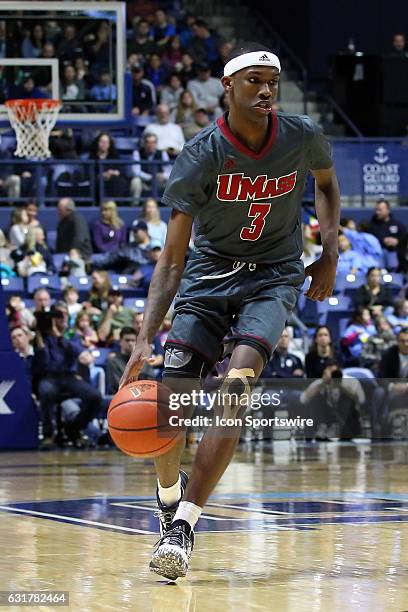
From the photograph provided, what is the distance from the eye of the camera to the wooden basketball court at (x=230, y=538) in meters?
5.36

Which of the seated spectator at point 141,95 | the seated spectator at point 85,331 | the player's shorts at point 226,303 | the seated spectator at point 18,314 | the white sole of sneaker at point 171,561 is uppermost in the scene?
the seated spectator at point 141,95

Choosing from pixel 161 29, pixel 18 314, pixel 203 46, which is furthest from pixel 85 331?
pixel 203 46

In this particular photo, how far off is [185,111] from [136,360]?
49.1 feet

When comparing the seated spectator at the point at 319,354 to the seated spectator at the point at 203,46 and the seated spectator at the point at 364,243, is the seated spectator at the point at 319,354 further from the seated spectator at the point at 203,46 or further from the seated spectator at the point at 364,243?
the seated spectator at the point at 203,46

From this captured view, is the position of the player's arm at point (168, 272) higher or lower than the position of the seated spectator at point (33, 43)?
lower

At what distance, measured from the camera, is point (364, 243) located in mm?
18828

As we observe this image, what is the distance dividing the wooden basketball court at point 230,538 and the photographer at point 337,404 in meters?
0.40

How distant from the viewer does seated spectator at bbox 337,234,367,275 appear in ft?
59.7

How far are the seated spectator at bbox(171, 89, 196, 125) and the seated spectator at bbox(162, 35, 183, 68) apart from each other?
3.96 ft

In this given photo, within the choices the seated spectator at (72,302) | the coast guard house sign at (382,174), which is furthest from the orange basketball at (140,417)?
the coast guard house sign at (382,174)

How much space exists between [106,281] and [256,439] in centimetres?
291

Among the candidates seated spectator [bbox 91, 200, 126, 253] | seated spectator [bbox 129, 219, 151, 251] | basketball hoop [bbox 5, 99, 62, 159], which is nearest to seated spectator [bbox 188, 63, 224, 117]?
seated spectator [bbox 91, 200, 126, 253]

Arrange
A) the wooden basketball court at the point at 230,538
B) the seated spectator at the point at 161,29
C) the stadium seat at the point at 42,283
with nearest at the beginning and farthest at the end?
1. the wooden basketball court at the point at 230,538
2. the stadium seat at the point at 42,283
3. the seated spectator at the point at 161,29

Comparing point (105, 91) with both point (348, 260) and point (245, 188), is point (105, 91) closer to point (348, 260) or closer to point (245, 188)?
point (348, 260)
